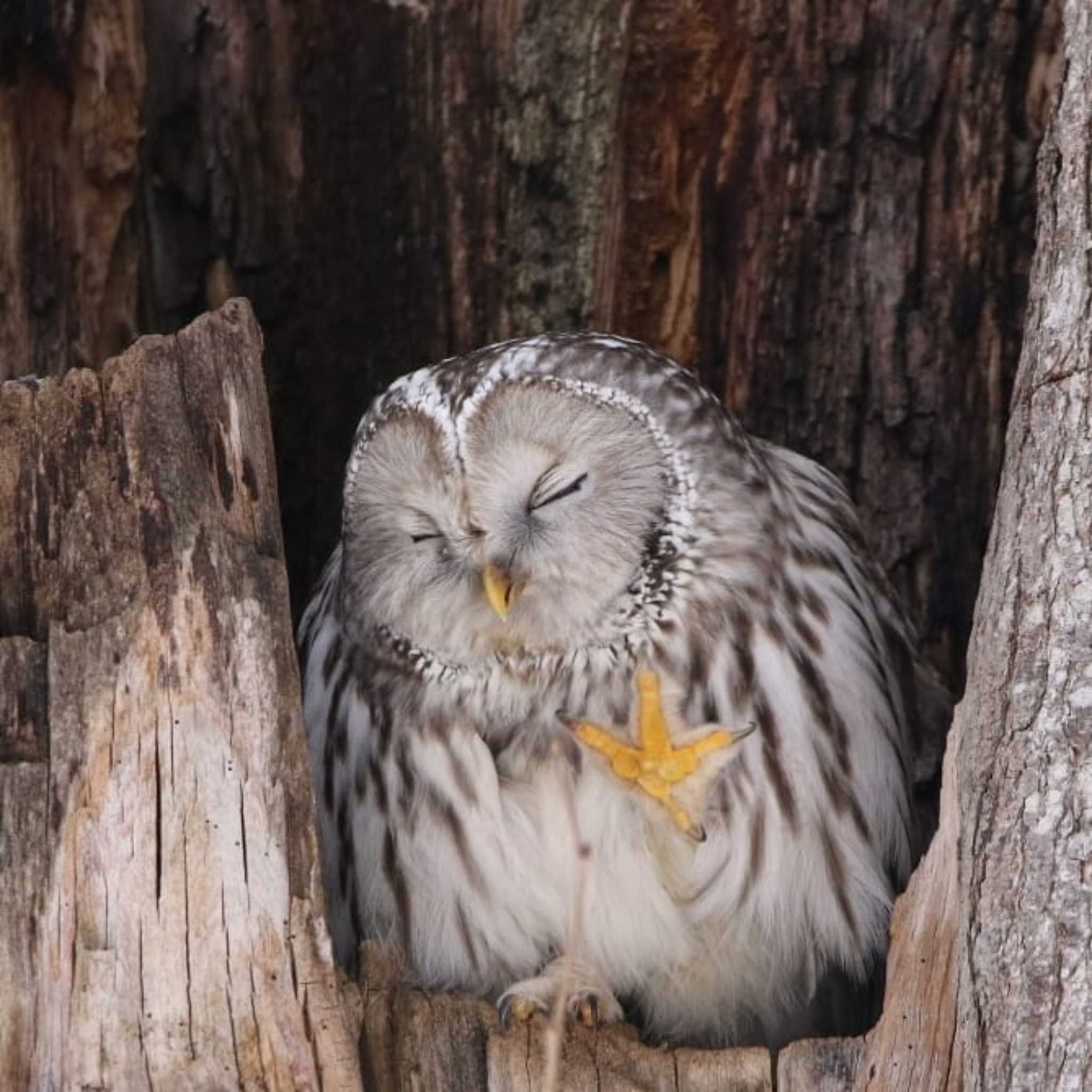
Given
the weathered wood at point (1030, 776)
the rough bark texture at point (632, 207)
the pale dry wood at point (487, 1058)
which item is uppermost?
the rough bark texture at point (632, 207)

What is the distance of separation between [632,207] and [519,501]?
47.1 inches

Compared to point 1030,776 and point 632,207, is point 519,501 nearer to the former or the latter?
point 1030,776

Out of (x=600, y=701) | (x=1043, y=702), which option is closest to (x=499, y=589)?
(x=600, y=701)

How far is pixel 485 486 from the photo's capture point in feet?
11.9

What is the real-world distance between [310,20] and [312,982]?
217cm

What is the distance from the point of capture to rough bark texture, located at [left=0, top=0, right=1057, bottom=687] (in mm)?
4520

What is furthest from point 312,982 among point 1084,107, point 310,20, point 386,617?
point 310,20

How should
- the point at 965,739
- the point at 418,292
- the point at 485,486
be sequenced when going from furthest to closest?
the point at 418,292, the point at 485,486, the point at 965,739

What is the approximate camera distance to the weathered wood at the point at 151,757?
3240mm

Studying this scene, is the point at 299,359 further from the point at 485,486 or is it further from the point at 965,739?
the point at 965,739

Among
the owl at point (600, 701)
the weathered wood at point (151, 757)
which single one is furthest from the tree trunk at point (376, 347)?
the owl at point (600, 701)

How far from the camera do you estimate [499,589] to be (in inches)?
141

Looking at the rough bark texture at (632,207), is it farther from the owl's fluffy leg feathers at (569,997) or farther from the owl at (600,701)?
the owl's fluffy leg feathers at (569,997)

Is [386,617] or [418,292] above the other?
[418,292]
